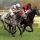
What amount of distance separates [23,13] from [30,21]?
0.25m

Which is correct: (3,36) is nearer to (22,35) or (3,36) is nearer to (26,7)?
(22,35)

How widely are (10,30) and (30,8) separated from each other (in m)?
0.79

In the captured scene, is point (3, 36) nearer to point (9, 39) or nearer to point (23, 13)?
point (9, 39)

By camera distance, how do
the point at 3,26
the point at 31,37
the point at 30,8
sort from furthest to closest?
the point at 3,26 → the point at 31,37 → the point at 30,8

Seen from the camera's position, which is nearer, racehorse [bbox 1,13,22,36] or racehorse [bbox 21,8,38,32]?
racehorse [bbox 21,8,38,32]

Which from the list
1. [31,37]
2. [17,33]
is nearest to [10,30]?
[17,33]

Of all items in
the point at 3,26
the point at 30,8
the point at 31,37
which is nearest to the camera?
the point at 30,8

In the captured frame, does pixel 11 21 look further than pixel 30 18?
Yes

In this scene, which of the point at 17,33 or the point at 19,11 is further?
the point at 17,33

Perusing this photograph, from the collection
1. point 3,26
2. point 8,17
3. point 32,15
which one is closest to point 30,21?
point 32,15

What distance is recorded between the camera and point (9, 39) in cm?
514

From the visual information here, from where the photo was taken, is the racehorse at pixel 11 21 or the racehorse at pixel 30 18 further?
the racehorse at pixel 11 21

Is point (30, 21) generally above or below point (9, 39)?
above

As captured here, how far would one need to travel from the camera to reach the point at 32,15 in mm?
5039
